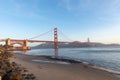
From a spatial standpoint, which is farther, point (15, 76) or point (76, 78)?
point (76, 78)

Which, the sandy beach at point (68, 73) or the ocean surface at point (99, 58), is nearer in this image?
the sandy beach at point (68, 73)

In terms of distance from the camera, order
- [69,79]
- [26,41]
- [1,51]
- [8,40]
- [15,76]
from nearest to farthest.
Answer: [15,76] < [69,79] < [1,51] < [8,40] < [26,41]

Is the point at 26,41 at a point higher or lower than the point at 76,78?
higher

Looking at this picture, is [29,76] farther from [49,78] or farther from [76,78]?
[76,78]

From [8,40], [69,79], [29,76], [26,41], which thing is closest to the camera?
[29,76]

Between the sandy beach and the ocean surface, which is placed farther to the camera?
the ocean surface

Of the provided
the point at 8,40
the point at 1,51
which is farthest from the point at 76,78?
the point at 8,40

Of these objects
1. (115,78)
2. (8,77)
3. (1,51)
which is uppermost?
(1,51)

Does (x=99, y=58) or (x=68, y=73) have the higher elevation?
(x=68, y=73)

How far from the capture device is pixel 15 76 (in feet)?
32.1

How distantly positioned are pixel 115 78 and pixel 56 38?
74.5 metres

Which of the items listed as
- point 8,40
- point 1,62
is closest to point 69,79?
point 1,62

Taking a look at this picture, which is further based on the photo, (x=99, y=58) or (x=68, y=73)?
(x=99, y=58)

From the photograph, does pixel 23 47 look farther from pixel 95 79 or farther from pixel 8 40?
pixel 95 79
